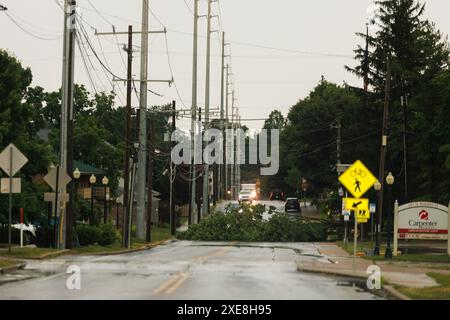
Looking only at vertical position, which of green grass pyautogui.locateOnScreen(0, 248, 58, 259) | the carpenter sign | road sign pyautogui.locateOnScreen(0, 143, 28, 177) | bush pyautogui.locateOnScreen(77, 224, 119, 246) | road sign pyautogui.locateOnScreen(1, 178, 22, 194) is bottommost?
bush pyautogui.locateOnScreen(77, 224, 119, 246)

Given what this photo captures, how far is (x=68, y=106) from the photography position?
31.3 metres

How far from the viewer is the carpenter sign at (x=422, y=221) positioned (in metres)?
36.0

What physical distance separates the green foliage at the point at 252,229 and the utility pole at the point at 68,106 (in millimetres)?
25738

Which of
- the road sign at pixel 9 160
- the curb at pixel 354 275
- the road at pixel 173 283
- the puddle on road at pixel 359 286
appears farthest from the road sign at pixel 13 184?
the puddle on road at pixel 359 286

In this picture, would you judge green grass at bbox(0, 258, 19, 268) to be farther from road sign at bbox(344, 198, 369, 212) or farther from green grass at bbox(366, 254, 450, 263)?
green grass at bbox(366, 254, 450, 263)

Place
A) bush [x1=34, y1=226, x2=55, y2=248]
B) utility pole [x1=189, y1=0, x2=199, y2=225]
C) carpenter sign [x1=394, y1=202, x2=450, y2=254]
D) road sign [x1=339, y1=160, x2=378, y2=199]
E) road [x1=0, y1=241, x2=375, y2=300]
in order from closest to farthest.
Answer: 1. road [x1=0, y1=241, x2=375, y2=300]
2. road sign [x1=339, y1=160, x2=378, y2=199]
3. bush [x1=34, y1=226, x2=55, y2=248]
4. carpenter sign [x1=394, y1=202, x2=450, y2=254]
5. utility pole [x1=189, y1=0, x2=199, y2=225]

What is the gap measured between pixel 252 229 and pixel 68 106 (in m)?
27.9

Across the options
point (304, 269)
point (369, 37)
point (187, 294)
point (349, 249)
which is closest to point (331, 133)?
point (369, 37)

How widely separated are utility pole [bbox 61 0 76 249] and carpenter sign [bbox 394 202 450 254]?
47.7ft

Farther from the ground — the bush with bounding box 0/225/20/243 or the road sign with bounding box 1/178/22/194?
the road sign with bounding box 1/178/22/194

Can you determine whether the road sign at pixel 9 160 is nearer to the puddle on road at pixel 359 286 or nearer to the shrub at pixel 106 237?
the puddle on road at pixel 359 286

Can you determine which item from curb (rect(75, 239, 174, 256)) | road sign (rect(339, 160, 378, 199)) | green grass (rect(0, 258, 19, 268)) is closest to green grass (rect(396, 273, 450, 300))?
road sign (rect(339, 160, 378, 199))

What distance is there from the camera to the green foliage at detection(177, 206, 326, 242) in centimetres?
5647
